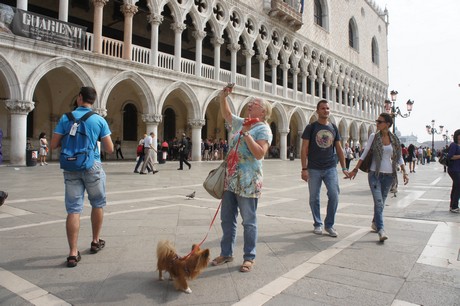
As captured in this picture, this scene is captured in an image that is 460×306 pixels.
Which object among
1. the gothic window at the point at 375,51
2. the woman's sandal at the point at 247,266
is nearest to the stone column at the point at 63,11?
the woman's sandal at the point at 247,266

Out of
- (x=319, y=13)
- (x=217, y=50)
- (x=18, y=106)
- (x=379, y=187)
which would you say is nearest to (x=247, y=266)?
(x=379, y=187)

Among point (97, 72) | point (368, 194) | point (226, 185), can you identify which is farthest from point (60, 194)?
point (97, 72)

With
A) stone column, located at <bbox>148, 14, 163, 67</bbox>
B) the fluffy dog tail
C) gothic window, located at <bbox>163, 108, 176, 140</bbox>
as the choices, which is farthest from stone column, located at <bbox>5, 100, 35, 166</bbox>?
the fluffy dog tail

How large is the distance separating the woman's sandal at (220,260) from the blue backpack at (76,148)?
155 cm

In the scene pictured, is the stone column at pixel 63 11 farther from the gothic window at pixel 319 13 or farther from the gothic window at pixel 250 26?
the gothic window at pixel 319 13

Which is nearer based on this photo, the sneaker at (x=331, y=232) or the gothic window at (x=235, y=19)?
the sneaker at (x=331, y=232)

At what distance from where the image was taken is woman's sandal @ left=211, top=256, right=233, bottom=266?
3.17 m

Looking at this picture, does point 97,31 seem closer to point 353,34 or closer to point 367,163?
point 367,163

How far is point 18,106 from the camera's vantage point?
13422mm

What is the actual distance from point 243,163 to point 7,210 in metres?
4.57

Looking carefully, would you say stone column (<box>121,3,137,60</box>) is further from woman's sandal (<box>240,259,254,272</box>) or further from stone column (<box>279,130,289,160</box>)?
woman's sandal (<box>240,259,254,272</box>)

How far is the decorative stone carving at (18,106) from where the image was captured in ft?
43.8

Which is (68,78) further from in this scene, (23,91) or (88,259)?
(88,259)

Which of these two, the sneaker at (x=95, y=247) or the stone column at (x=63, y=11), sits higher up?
the stone column at (x=63, y=11)
